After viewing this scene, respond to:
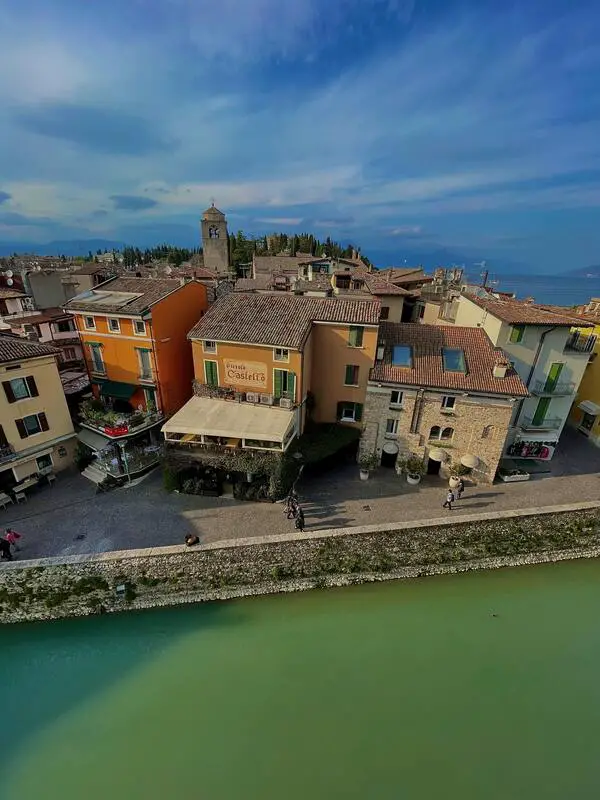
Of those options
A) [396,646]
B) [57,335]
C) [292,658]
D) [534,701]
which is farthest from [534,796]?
[57,335]

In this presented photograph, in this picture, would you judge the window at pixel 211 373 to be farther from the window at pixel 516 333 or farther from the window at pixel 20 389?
the window at pixel 516 333

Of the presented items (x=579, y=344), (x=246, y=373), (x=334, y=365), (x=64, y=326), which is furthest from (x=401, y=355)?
(x=64, y=326)

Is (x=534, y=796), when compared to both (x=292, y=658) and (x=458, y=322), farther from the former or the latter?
(x=458, y=322)

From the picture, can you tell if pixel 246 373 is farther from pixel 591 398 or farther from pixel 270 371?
pixel 591 398

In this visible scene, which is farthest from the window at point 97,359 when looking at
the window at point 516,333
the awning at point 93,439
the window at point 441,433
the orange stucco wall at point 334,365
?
the window at point 516,333

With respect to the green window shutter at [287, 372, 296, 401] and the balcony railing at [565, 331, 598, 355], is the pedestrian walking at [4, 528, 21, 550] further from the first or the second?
the balcony railing at [565, 331, 598, 355]

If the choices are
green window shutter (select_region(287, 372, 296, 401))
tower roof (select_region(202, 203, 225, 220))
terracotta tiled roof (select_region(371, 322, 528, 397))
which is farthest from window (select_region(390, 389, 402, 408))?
tower roof (select_region(202, 203, 225, 220))
